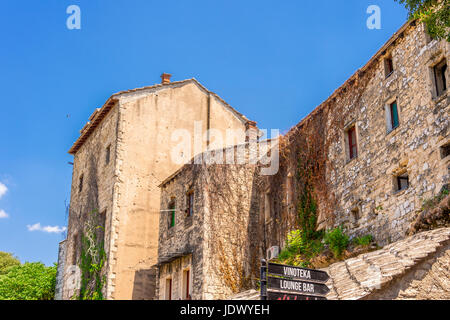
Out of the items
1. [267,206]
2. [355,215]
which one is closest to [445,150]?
[355,215]

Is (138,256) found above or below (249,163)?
below

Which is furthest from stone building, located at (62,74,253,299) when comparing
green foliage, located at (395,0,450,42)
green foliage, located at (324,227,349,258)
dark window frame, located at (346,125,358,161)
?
green foliage, located at (395,0,450,42)

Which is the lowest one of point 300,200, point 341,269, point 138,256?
point 341,269

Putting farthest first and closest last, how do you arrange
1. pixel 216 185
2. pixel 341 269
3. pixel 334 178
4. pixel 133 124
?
1. pixel 133 124
2. pixel 216 185
3. pixel 334 178
4. pixel 341 269

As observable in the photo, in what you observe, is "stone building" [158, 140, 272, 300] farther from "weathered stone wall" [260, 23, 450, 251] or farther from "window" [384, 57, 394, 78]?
"window" [384, 57, 394, 78]

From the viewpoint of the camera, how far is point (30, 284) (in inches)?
1337

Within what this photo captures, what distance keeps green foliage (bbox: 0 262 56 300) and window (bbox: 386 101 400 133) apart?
24198 mm

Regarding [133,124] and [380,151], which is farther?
[133,124]

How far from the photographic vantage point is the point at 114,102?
2603 cm

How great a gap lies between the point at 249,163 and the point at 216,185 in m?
2.04

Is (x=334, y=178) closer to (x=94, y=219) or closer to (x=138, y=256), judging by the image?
(x=138, y=256)

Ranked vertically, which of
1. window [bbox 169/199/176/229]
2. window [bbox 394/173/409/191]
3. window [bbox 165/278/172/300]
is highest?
window [bbox 169/199/176/229]

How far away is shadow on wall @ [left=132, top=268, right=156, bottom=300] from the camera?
930 inches

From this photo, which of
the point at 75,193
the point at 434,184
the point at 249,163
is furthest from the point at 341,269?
the point at 75,193
